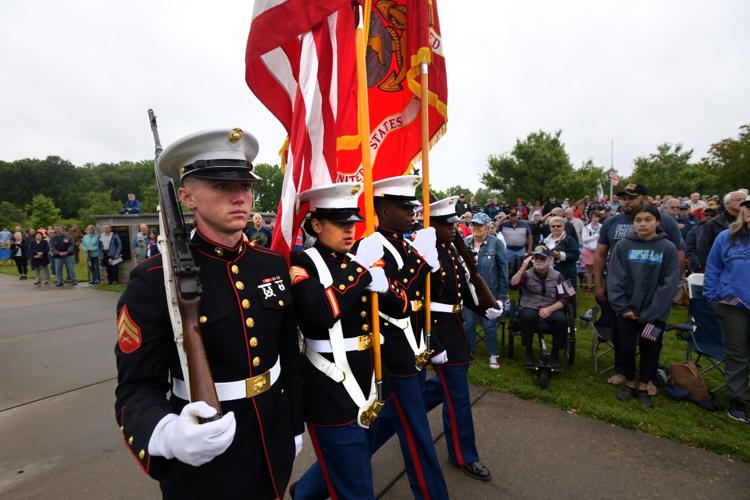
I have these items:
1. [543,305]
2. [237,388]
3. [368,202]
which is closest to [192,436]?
[237,388]

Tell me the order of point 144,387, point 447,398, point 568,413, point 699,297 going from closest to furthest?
1. point 144,387
2. point 447,398
3. point 568,413
4. point 699,297

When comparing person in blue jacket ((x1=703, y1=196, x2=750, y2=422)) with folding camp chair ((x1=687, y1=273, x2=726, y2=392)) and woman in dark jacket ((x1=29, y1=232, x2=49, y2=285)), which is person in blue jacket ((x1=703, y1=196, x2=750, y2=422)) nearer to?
folding camp chair ((x1=687, y1=273, x2=726, y2=392))

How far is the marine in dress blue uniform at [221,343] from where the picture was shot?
153cm

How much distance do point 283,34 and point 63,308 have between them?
1039 cm

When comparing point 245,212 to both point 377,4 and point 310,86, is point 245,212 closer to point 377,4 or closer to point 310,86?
point 310,86

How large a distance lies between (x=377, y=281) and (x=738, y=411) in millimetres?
4099

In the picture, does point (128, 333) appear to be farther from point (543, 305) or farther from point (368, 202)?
point (543, 305)

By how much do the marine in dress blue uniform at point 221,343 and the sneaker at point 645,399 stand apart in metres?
3.97

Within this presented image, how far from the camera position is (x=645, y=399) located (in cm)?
423

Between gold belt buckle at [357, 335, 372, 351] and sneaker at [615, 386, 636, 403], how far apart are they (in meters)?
3.45

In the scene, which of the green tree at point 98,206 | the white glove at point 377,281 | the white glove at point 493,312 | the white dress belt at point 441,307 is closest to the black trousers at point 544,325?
the white glove at point 493,312

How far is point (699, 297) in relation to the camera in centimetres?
480

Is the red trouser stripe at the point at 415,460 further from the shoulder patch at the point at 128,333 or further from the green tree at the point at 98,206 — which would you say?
the green tree at the point at 98,206

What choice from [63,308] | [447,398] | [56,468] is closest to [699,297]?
[447,398]
